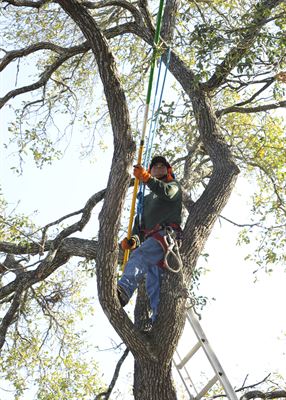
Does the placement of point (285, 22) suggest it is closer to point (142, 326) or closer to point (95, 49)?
point (95, 49)

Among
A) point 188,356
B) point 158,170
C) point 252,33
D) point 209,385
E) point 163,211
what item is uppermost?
point 252,33

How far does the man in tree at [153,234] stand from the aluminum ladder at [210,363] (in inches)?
15.0

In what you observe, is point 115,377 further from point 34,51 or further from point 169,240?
point 34,51

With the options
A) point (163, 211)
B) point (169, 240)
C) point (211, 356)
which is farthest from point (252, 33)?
point (211, 356)

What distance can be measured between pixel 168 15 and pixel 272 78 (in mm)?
1616

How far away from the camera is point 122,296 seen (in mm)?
5516

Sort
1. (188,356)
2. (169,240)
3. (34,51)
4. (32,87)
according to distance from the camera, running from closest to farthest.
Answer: (169,240) < (188,356) < (34,51) < (32,87)

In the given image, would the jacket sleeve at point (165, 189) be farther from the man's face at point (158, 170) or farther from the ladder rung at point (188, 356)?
the ladder rung at point (188, 356)

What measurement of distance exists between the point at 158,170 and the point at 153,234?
0.60 meters

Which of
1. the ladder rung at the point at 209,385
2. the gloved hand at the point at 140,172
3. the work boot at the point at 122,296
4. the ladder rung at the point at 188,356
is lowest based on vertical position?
the ladder rung at the point at 209,385

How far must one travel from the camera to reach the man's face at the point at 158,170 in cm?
624

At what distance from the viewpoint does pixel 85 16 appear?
548 centimetres

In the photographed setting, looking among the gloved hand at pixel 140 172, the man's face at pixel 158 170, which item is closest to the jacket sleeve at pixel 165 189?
the gloved hand at pixel 140 172

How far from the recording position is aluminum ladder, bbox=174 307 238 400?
5.66 metres
